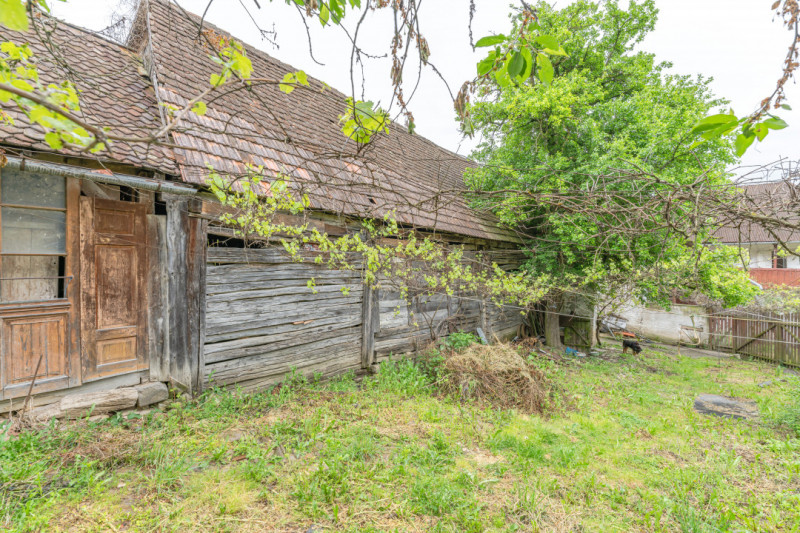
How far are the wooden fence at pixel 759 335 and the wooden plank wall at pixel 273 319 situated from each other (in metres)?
10.2

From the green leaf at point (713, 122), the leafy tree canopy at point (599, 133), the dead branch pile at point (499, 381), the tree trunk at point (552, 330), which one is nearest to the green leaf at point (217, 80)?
the green leaf at point (713, 122)

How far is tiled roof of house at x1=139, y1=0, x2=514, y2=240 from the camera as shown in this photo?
398 centimetres

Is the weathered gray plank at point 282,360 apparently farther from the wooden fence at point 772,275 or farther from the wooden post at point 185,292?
the wooden fence at point 772,275

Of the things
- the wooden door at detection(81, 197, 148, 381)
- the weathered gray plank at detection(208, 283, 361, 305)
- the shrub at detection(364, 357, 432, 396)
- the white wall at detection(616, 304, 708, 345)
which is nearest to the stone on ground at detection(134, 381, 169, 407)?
the wooden door at detection(81, 197, 148, 381)

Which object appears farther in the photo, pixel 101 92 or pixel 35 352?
pixel 101 92

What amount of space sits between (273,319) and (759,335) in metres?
13.2

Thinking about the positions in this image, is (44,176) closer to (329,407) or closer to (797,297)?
(329,407)

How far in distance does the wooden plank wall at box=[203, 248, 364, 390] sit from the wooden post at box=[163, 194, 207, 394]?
11 cm

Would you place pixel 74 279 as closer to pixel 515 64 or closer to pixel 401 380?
pixel 401 380

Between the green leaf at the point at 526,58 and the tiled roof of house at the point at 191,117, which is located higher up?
the tiled roof of house at the point at 191,117

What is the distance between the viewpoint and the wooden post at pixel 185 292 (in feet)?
13.8

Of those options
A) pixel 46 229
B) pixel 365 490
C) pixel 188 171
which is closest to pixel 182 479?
pixel 365 490

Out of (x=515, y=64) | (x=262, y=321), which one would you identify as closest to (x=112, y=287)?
(x=262, y=321)

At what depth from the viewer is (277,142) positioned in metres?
5.64
